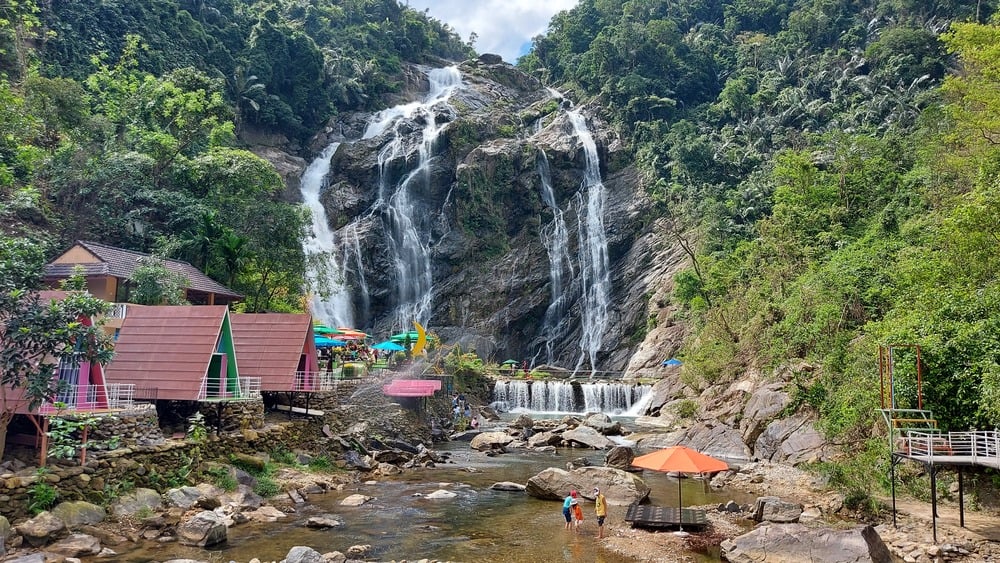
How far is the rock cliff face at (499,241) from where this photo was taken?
169ft

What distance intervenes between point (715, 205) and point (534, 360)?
18258 millimetres

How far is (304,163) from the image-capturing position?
59938mm

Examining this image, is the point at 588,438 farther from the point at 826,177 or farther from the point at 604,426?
the point at 826,177

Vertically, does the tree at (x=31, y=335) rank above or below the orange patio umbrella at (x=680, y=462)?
above

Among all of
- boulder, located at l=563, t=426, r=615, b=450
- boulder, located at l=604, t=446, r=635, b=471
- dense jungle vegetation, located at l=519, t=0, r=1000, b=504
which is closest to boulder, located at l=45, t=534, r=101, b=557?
boulder, located at l=604, t=446, r=635, b=471

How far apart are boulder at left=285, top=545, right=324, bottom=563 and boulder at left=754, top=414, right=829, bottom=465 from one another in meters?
15.4

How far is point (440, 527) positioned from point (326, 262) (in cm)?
3141

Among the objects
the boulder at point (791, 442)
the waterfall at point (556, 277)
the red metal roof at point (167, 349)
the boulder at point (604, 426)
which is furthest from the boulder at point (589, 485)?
the waterfall at point (556, 277)

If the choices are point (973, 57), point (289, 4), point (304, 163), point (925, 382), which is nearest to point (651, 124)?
point (304, 163)

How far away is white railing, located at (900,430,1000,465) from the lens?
508 inches

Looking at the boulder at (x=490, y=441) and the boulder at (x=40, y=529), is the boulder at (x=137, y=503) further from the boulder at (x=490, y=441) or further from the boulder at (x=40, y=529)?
the boulder at (x=490, y=441)

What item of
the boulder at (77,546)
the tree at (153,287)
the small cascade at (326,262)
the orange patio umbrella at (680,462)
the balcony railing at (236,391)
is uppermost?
the small cascade at (326,262)

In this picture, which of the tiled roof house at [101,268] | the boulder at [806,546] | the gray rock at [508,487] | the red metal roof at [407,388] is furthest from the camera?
the red metal roof at [407,388]

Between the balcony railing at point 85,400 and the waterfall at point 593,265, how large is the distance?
121 ft
